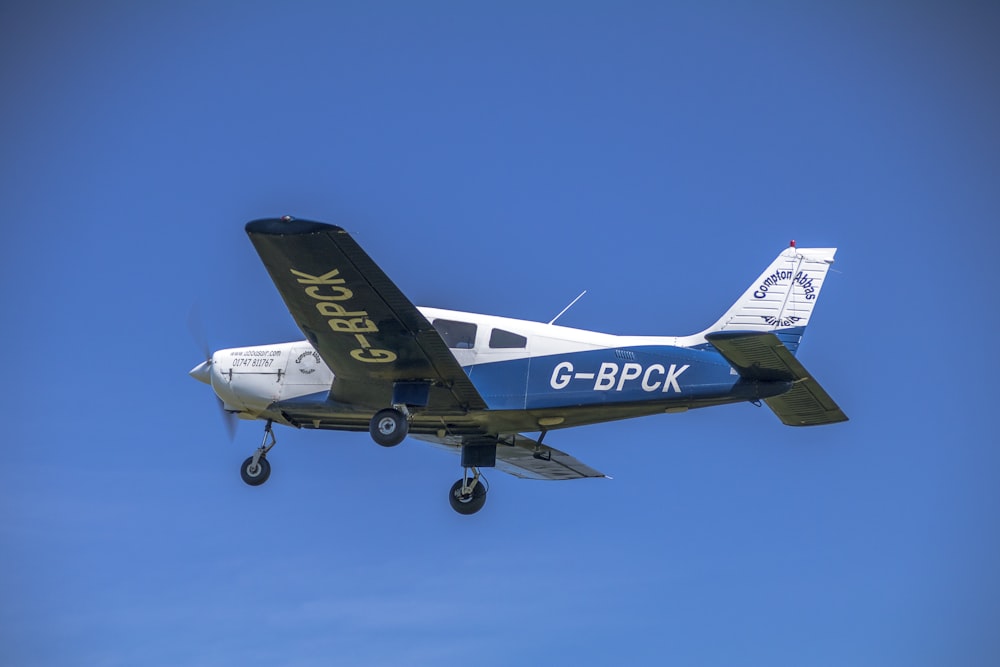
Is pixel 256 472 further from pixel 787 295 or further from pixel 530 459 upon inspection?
pixel 787 295

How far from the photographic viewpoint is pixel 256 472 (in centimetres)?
2184

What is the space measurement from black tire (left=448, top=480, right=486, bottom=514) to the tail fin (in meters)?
5.47

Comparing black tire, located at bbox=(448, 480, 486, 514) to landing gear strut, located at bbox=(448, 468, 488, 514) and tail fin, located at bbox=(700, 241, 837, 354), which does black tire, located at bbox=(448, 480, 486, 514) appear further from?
tail fin, located at bbox=(700, 241, 837, 354)

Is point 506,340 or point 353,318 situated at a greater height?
point 353,318

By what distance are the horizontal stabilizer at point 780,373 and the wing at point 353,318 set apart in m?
4.15

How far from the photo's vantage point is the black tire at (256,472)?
71.6 feet

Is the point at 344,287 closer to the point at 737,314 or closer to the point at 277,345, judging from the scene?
the point at 277,345

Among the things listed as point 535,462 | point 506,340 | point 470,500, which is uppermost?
point 506,340

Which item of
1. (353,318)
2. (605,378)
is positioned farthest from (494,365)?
(353,318)

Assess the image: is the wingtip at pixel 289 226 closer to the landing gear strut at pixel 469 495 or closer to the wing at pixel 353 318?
the wing at pixel 353 318

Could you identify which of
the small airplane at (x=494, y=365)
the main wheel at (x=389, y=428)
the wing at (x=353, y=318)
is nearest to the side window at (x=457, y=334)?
the small airplane at (x=494, y=365)

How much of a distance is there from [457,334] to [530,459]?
423 cm

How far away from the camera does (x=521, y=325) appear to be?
20.6 meters

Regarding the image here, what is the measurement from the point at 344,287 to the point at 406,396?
2.31 m
